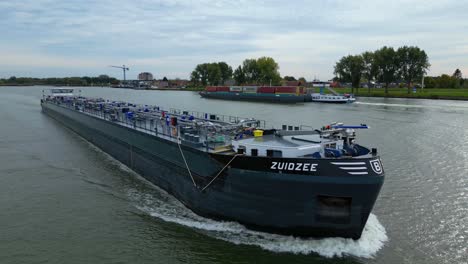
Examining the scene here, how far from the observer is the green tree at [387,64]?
4155 inches

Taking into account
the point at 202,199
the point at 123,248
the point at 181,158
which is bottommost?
the point at 123,248

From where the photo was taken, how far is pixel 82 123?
36844 mm

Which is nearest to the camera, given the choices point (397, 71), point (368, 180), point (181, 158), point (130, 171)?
point (368, 180)

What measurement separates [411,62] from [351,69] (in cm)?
1765

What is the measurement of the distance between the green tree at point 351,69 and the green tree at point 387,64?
6273 mm

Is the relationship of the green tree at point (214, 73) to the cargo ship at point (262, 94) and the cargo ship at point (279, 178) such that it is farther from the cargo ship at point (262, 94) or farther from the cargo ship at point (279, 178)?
the cargo ship at point (279, 178)

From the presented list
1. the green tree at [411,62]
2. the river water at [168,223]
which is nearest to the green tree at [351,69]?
the green tree at [411,62]

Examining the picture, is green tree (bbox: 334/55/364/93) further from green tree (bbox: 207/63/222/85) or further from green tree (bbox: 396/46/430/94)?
green tree (bbox: 207/63/222/85)

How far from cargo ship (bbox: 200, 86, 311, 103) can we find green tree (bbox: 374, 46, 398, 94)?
93.4 ft

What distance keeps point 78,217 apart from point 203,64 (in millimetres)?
156747

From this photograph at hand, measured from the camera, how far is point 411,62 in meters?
105

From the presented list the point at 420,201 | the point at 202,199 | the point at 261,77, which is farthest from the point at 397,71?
the point at 202,199

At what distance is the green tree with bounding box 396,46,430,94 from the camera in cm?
10262

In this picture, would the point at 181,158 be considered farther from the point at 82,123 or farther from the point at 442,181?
the point at 82,123
